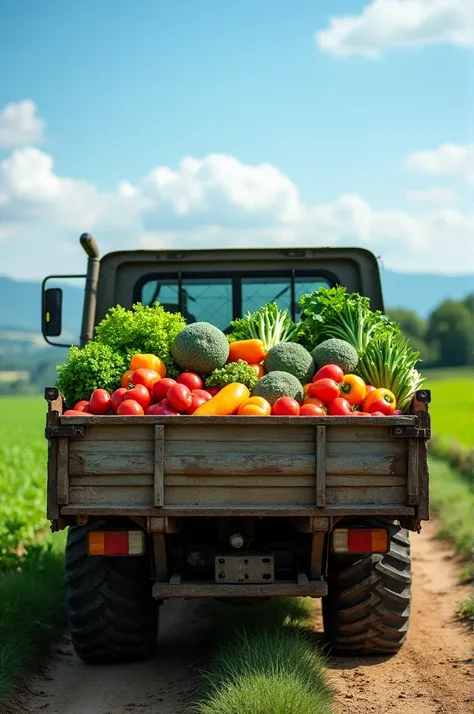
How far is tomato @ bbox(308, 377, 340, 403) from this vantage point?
5.99 metres

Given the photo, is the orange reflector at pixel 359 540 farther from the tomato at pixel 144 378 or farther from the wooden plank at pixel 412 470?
the tomato at pixel 144 378

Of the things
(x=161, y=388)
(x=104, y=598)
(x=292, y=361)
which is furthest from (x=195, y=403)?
(x=104, y=598)

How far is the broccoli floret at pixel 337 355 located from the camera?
643 cm

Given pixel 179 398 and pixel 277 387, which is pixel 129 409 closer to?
pixel 179 398

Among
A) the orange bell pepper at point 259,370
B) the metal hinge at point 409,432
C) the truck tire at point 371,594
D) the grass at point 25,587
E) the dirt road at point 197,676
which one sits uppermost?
the orange bell pepper at point 259,370

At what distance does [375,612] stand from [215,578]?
1.18m

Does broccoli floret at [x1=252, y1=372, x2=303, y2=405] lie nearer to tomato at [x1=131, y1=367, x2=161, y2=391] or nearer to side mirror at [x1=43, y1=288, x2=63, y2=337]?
tomato at [x1=131, y1=367, x2=161, y2=391]

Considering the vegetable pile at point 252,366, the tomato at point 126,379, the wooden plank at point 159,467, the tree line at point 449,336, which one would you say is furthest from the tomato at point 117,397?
the tree line at point 449,336

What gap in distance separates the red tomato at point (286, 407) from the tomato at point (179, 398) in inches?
21.2

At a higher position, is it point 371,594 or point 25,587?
point 371,594

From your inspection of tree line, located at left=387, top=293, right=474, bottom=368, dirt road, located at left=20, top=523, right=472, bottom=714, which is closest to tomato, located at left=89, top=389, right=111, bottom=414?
dirt road, located at left=20, top=523, right=472, bottom=714

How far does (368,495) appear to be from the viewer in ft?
18.1

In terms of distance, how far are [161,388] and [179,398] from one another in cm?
27

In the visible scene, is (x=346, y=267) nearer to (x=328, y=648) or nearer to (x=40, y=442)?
(x=328, y=648)
